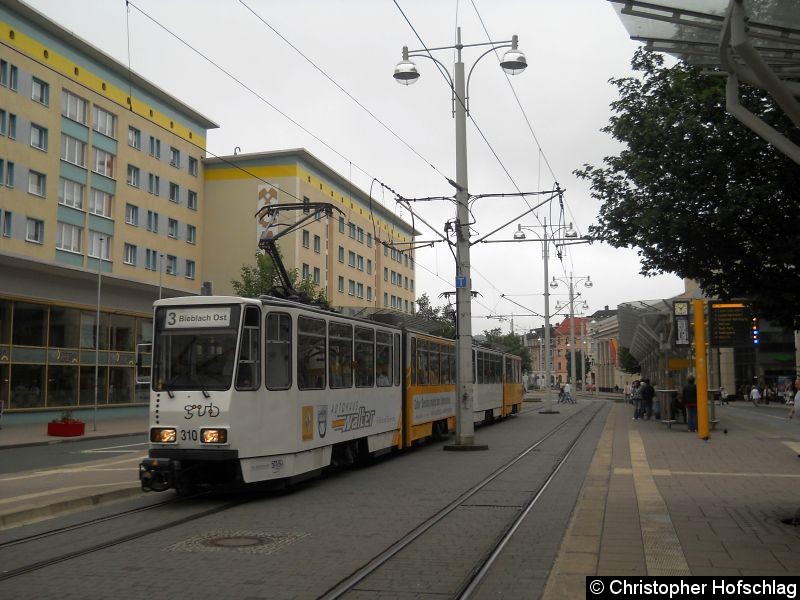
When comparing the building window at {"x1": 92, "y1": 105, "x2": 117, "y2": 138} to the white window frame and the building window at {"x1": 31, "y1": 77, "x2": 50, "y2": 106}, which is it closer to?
the white window frame

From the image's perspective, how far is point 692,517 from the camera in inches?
367

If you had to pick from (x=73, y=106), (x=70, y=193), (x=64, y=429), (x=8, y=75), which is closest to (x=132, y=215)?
(x=70, y=193)

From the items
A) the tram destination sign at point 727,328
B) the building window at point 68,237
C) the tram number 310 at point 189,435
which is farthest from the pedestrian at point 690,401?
the building window at point 68,237

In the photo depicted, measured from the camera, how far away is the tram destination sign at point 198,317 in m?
11.1

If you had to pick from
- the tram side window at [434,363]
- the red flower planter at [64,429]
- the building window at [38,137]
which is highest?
the building window at [38,137]

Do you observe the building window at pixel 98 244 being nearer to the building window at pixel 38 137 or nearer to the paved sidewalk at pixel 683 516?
the building window at pixel 38 137

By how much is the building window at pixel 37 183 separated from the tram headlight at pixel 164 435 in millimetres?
27687

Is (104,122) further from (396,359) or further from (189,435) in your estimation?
(189,435)

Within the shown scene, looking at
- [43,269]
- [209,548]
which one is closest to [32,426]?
[43,269]

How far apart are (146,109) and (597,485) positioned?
38.9 m

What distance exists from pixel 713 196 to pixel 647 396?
2169cm

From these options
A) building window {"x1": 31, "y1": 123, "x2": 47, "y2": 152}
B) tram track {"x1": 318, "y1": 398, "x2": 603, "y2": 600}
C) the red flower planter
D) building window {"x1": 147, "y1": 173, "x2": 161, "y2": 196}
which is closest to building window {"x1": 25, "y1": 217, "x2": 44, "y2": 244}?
building window {"x1": 31, "y1": 123, "x2": 47, "y2": 152}

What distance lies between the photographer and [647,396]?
30.3m

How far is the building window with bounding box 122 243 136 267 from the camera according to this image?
4242cm
